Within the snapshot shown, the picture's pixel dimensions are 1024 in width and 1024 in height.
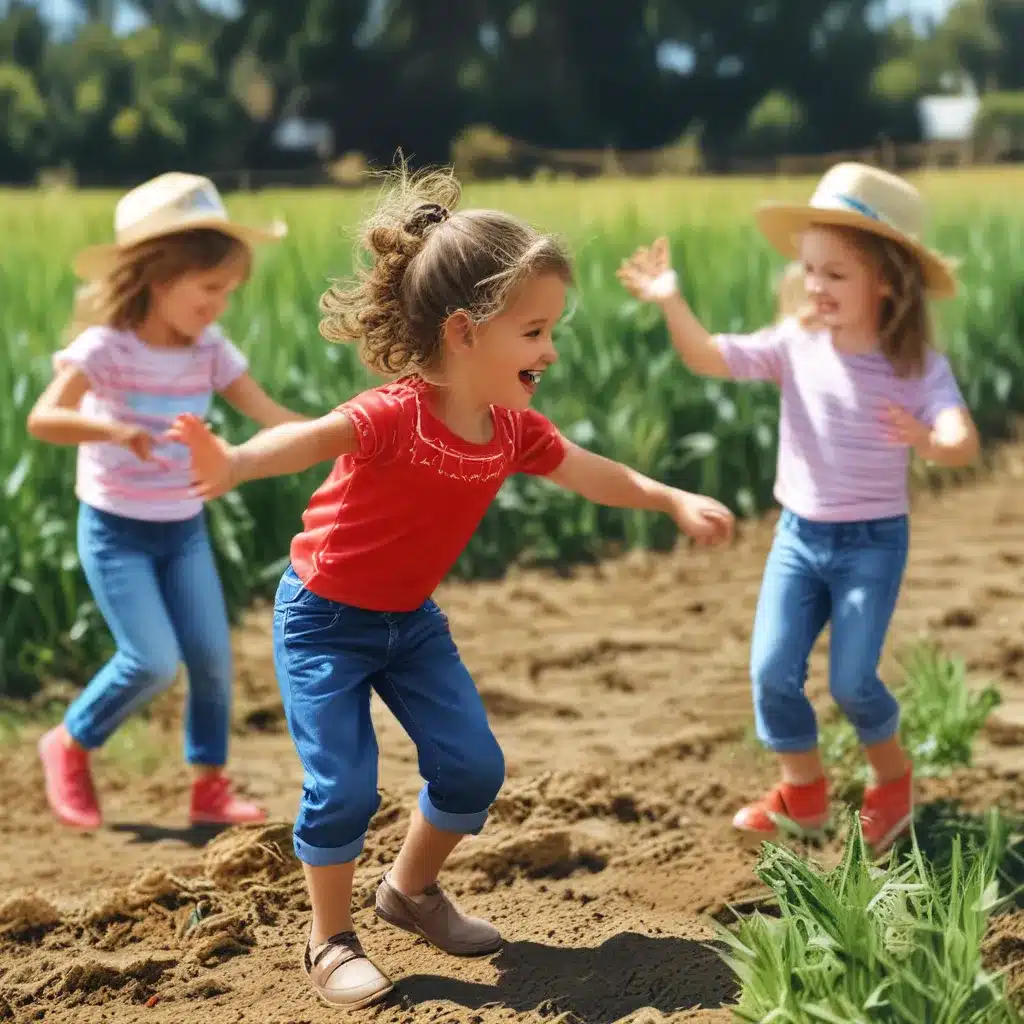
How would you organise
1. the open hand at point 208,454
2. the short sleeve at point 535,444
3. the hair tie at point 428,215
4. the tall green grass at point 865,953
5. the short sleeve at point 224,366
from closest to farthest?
the tall green grass at point 865,953, the open hand at point 208,454, the hair tie at point 428,215, the short sleeve at point 535,444, the short sleeve at point 224,366

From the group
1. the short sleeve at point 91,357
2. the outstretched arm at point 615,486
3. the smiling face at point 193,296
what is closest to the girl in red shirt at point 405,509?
the outstretched arm at point 615,486

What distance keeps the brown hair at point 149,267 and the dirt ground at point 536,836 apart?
52.2 inches

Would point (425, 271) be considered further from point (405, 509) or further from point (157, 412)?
point (157, 412)

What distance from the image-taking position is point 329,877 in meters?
2.95

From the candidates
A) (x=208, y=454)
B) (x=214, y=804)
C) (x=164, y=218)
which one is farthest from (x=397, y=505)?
(x=214, y=804)

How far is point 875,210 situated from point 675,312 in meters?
0.51

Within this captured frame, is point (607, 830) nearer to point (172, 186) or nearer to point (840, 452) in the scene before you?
point (840, 452)

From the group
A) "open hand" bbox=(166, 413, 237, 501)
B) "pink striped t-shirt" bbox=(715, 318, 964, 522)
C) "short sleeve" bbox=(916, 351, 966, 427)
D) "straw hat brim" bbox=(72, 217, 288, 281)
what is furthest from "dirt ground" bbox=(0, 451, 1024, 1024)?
"straw hat brim" bbox=(72, 217, 288, 281)

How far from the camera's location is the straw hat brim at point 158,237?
4.04 m

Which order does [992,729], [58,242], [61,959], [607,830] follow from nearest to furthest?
1. [61,959]
2. [607,830]
3. [992,729]
4. [58,242]

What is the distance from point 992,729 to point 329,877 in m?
2.37

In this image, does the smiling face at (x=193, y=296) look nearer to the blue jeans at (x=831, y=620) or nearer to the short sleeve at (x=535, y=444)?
the short sleeve at (x=535, y=444)

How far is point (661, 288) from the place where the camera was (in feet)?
12.7

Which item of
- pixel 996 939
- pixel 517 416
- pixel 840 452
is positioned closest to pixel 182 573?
pixel 517 416
